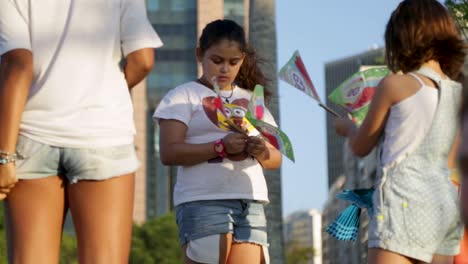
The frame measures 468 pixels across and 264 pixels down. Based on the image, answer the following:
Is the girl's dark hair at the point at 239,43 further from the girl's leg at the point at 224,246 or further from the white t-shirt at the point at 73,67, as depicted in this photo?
the white t-shirt at the point at 73,67

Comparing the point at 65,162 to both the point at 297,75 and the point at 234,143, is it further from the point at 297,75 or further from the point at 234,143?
the point at 297,75

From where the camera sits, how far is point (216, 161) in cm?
577

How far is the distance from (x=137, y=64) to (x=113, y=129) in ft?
1.11

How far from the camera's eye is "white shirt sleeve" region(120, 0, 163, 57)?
467 cm

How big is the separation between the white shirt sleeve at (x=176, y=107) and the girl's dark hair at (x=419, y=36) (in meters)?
1.33

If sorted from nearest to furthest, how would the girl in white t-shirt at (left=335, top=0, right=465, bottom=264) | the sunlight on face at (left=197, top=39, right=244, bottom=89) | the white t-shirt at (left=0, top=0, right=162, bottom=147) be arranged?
1. the white t-shirt at (left=0, top=0, right=162, bottom=147)
2. the girl in white t-shirt at (left=335, top=0, right=465, bottom=264)
3. the sunlight on face at (left=197, top=39, right=244, bottom=89)

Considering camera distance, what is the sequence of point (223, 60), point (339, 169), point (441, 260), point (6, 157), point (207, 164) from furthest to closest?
point (339, 169)
point (223, 60)
point (207, 164)
point (441, 260)
point (6, 157)

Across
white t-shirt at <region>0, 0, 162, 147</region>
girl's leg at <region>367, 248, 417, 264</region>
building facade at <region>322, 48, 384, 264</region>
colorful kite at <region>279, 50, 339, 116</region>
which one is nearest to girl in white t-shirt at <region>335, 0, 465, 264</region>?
girl's leg at <region>367, 248, 417, 264</region>

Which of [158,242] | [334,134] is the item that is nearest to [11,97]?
[158,242]

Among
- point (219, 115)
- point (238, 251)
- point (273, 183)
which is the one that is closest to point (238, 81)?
point (219, 115)

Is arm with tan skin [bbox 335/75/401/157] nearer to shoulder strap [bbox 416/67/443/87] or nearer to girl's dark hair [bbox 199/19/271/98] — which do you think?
shoulder strap [bbox 416/67/443/87]

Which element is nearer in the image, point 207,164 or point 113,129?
point 113,129

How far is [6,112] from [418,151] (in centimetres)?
155

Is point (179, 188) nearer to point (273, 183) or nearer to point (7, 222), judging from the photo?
point (7, 222)
